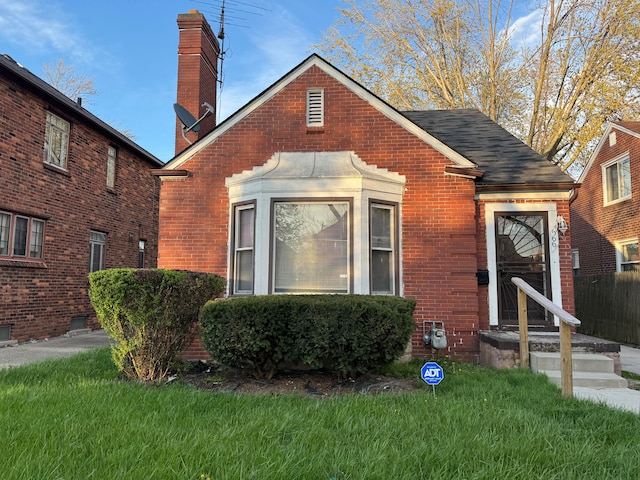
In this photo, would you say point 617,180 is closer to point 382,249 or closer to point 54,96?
point 382,249

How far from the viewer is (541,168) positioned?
312 inches

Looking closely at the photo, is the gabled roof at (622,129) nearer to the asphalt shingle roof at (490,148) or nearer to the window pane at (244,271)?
the asphalt shingle roof at (490,148)

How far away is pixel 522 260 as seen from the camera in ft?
24.7

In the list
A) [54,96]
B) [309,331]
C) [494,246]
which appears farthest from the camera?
[54,96]

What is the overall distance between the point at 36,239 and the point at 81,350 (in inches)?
144

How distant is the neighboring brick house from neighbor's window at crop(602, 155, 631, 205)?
16088 mm

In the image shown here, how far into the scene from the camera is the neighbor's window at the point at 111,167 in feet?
41.9

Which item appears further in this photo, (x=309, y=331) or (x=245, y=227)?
(x=245, y=227)

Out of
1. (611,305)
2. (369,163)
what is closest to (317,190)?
(369,163)

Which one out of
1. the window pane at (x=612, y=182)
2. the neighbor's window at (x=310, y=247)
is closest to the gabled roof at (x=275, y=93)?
the neighbor's window at (x=310, y=247)

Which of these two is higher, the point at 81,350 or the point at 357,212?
the point at 357,212

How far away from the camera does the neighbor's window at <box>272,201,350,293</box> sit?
677cm

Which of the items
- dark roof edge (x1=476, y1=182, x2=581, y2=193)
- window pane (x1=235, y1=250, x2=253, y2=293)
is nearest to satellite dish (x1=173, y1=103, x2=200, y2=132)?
window pane (x1=235, y1=250, x2=253, y2=293)

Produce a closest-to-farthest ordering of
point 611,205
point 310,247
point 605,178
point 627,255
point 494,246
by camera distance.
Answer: point 310,247 → point 494,246 → point 627,255 → point 611,205 → point 605,178
